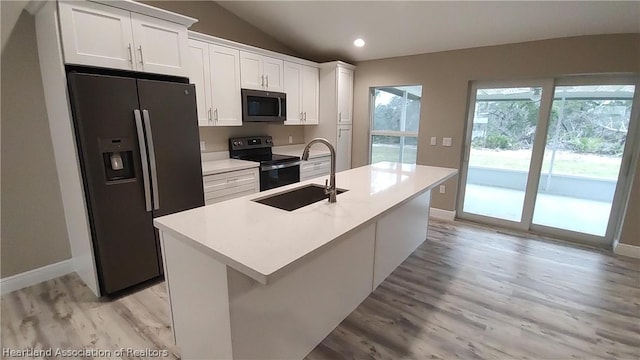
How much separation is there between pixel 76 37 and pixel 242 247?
1925 millimetres

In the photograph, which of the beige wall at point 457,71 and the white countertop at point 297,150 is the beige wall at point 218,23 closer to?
the white countertop at point 297,150

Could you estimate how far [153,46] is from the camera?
2268 mm

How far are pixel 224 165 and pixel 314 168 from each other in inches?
55.3

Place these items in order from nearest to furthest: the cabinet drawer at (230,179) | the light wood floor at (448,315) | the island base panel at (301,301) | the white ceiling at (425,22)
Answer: the island base panel at (301,301)
the light wood floor at (448,315)
the white ceiling at (425,22)
the cabinet drawer at (230,179)

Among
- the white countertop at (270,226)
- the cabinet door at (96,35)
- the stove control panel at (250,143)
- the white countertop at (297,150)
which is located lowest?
the white countertop at (270,226)

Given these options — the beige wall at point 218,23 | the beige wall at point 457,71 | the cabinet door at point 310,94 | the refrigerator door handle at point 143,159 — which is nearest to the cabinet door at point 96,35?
the refrigerator door handle at point 143,159

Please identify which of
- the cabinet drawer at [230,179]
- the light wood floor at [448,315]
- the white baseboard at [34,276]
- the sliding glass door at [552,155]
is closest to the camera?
the light wood floor at [448,315]

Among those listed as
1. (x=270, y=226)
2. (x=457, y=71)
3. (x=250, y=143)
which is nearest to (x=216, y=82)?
(x=250, y=143)

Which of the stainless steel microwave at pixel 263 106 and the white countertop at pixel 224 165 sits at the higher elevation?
the stainless steel microwave at pixel 263 106

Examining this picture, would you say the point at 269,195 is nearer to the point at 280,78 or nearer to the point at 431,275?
the point at 431,275

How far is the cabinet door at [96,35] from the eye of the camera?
190 cm

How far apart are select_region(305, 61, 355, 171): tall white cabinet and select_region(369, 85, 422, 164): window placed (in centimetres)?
41

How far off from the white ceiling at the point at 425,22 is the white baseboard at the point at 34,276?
3160 mm

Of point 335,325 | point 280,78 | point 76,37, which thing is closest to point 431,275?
point 335,325
